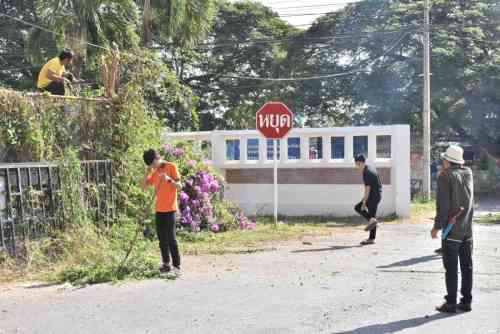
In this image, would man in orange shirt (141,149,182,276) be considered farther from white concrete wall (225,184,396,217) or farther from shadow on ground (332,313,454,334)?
white concrete wall (225,184,396,217)

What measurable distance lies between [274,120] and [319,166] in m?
2.33

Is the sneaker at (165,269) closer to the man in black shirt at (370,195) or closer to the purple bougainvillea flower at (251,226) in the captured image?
the man in black shirt at (370,195)

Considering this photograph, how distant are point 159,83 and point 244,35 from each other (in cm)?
2181

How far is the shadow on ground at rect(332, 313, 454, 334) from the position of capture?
5.87 metres

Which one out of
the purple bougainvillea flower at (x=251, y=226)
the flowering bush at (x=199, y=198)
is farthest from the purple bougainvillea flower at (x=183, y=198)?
the purple bougainvillea flower at (x=251, y=226)

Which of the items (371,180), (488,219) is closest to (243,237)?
(371,180)

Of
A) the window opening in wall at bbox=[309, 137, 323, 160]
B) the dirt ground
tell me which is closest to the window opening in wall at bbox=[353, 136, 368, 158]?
the window opening in wall at bbox=[309, 137, 323, 160]

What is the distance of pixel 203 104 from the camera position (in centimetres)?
3391

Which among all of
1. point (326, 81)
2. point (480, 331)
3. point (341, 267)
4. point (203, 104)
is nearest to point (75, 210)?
point (341, 267)

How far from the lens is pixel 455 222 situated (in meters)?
6.59

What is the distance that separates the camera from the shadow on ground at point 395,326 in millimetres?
5871

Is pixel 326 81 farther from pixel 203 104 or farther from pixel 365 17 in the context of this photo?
pixel 203 104

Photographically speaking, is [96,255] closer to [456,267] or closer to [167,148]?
[167,148]

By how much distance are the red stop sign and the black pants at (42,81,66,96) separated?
444 centimetres
